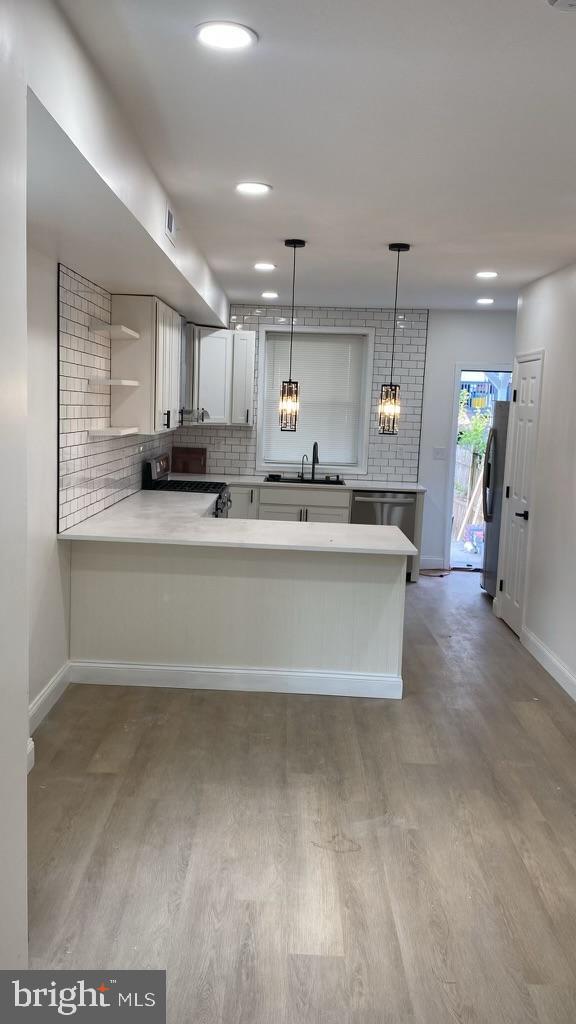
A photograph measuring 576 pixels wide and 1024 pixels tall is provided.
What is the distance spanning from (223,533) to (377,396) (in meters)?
3.89

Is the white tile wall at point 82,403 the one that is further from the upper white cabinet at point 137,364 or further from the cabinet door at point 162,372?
the cabinet door at point 162,372

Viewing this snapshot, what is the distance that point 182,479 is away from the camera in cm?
728

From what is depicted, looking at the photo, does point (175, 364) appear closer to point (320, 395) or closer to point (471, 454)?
point (320, 395)

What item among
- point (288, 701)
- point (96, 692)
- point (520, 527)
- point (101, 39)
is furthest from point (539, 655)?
point (101, 39)

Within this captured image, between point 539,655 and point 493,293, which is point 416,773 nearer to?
point 539,655

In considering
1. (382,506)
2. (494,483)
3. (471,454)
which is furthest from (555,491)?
(471,454)

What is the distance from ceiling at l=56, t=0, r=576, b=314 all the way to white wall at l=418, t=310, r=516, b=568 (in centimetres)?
301

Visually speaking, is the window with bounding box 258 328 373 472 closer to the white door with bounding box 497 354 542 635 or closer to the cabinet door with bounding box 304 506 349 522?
the cabinet door with bounding box 304 506 349 522

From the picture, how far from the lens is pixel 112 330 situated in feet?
14.4

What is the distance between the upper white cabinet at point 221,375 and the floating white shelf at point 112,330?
81.1 inches

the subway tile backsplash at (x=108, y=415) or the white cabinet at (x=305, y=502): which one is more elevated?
the subway tile backsplash at (x=108, y=415)

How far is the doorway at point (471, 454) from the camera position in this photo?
799cm

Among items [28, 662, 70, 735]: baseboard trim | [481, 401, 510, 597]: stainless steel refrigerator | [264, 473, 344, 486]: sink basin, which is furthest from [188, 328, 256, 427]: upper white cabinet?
[28, 662, 70, 735]: baseboard trim

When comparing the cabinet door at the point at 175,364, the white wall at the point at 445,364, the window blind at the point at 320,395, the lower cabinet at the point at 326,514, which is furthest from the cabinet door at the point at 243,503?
the white wall at the point at 445,364
